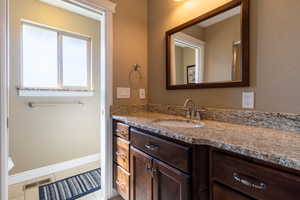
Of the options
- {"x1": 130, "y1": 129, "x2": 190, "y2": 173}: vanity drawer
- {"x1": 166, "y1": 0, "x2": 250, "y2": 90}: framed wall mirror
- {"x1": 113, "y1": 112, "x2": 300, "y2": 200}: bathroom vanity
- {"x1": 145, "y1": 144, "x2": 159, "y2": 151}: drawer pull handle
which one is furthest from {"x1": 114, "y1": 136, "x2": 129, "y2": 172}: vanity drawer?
{"x1": 166, "y1": 0, "x2": 250, "y2": 90}: framed wall mirror

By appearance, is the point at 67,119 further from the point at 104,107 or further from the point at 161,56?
the point at 161,56

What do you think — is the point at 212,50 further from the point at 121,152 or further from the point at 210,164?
the point at 121,152

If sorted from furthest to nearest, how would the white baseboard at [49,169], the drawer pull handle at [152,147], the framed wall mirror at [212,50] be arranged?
1. the white baseboard at [49,169]
2. the framed wall mirror at [212,50]
3. the drawer pull handle at [152,147]

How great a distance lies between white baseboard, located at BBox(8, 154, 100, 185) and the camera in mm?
1897

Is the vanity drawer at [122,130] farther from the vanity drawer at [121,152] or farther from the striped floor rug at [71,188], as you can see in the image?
the striped floor rug at [71,188]

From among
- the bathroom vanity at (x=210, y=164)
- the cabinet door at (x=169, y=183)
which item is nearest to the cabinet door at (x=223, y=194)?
the bathroom vanity at (x=210, y=164)

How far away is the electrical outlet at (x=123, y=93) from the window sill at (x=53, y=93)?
96cm

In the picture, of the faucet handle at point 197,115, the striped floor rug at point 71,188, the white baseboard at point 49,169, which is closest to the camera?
the faucet handle at point 197,115

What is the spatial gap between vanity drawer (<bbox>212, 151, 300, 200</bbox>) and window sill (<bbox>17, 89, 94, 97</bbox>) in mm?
2195

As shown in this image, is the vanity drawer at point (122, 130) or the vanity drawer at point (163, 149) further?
the vanity drawer at point (122, 130)

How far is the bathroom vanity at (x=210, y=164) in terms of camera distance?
1.85 ft

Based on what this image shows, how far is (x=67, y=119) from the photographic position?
7.69 feet

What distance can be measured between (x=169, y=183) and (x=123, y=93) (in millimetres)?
1131

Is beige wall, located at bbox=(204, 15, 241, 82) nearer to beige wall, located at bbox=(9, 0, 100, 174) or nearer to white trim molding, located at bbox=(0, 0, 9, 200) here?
white trim molding, located at bbox=(0, 0, 9, 200)
